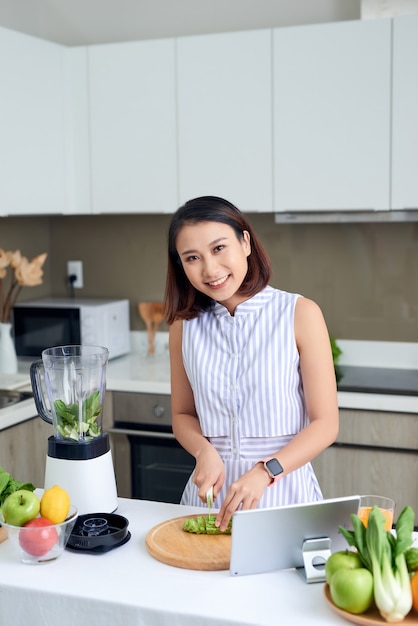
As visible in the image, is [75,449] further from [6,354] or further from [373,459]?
[6,354]

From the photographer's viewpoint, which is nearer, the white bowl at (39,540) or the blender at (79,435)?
the white bowl at (39,540)

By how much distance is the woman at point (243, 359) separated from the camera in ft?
5.95

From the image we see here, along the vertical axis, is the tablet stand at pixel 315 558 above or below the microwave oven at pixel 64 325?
below

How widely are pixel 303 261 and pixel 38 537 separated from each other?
2203 millimetres

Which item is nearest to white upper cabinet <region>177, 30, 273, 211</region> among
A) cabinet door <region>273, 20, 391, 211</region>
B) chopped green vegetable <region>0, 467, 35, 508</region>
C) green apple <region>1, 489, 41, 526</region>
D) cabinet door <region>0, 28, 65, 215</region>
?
cabinet door <region>273, 20, 391, 211</region>

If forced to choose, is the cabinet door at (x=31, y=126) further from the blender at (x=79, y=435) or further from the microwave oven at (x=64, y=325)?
the blender at (x=79, y=435)

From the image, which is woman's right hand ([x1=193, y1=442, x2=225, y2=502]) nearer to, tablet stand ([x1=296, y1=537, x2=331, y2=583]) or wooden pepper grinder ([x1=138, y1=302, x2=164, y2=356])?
tablet stand ([x1=296, y1=537, x2=331, y2=583])

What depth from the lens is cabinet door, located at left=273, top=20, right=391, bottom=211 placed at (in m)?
2.99

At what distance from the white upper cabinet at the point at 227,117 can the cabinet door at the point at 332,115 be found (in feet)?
0.20

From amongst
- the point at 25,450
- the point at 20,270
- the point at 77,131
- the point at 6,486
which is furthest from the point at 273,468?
the point at 77,131

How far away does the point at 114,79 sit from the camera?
337cm

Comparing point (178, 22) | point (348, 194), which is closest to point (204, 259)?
point (348, 194)

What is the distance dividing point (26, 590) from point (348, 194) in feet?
6.68

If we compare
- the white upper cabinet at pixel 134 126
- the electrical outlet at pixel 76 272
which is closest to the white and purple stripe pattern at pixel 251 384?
the white upper cabinet at pixel 134 126
